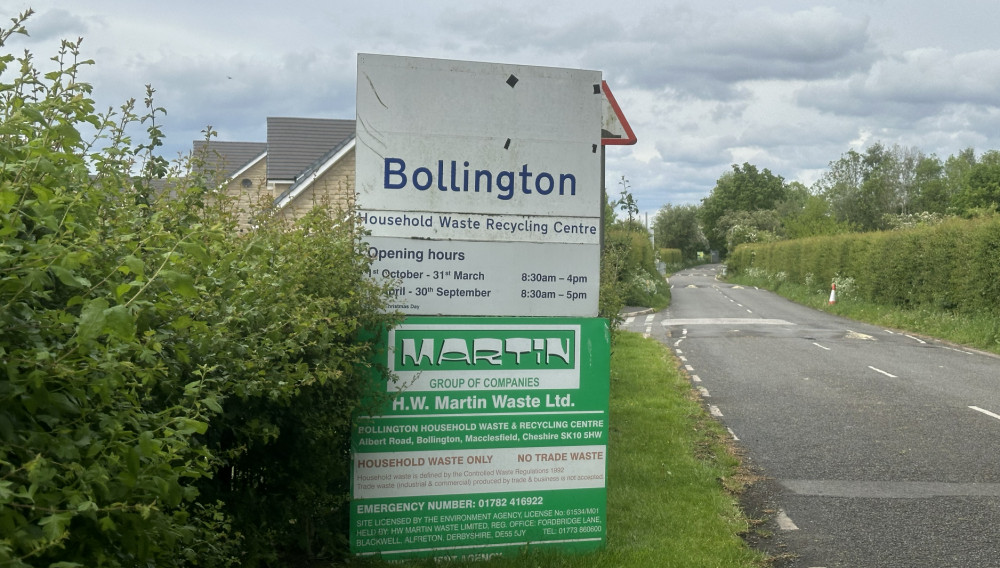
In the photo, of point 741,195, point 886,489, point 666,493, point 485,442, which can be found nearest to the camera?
point 485,442

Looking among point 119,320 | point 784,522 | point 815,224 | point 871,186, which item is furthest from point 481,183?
point 871,186

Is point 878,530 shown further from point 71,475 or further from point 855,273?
point 855,273

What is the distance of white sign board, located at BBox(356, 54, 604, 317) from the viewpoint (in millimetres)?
5430

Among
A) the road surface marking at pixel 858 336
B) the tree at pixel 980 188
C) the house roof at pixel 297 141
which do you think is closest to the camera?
the road surface marking at pixel 858 336

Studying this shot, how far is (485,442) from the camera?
548 cm

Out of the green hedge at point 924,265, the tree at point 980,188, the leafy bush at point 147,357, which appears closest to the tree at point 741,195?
the tree at point 980,188

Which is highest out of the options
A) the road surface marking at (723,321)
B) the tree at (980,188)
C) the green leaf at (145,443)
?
the tree at (980,188)

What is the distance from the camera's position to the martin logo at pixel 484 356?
5.34m

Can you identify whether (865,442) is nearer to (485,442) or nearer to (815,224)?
(485,442)

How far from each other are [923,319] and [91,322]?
2752 cm

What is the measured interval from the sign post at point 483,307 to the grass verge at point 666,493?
1.01 ft

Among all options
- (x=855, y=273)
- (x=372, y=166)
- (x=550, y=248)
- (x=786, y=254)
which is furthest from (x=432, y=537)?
(x=786, y=254)

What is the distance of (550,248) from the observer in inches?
222

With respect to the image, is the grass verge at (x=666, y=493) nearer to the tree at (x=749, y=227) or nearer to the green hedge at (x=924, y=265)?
the green hedge at (x=924, y=265)
